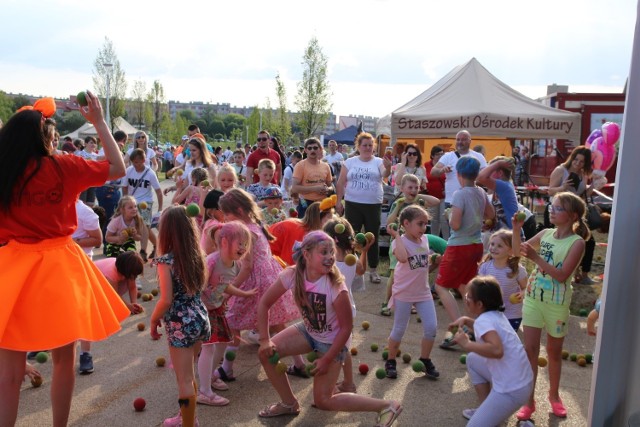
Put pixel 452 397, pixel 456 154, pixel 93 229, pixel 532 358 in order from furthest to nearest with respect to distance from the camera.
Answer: pixel 456 154, pixel 93 229, pixel 452 397, pixel 532 358

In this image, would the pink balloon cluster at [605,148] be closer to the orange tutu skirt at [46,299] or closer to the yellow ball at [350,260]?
the yellow ball at [350,260]

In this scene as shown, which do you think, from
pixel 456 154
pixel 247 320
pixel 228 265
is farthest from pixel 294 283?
pixel 456 154

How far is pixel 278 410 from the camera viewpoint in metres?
4.85

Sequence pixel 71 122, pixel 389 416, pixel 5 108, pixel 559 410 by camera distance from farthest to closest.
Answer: pixel 71 122 → pixel 5 108 → pixel 559 410 → pixel 389 416

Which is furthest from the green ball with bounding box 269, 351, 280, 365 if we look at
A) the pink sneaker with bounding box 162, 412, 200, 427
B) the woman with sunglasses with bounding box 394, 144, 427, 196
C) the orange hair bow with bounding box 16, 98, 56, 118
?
the woman with sunglasses with bounding box 394, 144, 427, 196

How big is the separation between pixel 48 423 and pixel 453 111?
10247mm

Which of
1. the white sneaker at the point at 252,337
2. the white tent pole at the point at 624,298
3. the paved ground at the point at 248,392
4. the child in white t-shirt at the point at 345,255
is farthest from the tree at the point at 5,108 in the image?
the white tent pole at the point at 624,298

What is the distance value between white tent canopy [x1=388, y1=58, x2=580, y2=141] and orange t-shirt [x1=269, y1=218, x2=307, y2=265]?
6817 mm

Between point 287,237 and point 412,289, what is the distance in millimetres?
1516

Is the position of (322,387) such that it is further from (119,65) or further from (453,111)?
(119,65)

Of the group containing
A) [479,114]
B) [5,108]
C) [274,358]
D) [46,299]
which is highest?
[5,108]

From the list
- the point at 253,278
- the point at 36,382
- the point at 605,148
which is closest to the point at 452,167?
the point at 253,278

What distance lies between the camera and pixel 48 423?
15.2ft

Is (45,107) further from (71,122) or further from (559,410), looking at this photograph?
(71,122)
